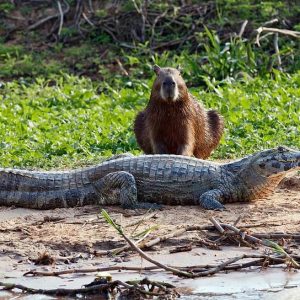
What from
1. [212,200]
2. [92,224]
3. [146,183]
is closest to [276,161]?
[212,200]

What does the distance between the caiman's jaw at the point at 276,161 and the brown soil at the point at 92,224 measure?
0.86 ft

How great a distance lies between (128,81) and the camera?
14.8 metres

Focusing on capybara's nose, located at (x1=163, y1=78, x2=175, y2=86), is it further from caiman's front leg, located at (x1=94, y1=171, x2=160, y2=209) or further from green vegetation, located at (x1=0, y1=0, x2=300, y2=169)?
caiman's front leg, located at (x1=94, y1=171, x2=160, y2=209)

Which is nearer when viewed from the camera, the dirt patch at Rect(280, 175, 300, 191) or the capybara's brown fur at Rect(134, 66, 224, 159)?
the dirt patch at Rect(280, 175, 300, 191)

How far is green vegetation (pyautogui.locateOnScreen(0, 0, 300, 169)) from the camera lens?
36.4 ft

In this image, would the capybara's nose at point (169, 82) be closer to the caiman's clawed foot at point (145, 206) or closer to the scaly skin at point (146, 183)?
the scaly skin at point (146, 183)

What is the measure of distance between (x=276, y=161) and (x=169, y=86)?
6.41 ft

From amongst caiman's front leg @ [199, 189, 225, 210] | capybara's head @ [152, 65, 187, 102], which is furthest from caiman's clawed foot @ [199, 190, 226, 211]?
capybara's head @ [152, 65, 187, 102]

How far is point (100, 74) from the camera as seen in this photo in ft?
51.2

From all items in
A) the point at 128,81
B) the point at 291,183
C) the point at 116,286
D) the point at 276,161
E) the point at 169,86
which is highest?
the point at 169,86

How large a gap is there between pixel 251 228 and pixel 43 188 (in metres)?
1.89

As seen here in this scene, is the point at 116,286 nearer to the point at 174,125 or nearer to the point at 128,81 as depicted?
the point at 174,125

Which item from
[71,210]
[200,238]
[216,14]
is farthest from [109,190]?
[216,14]

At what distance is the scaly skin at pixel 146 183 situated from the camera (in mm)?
8758
